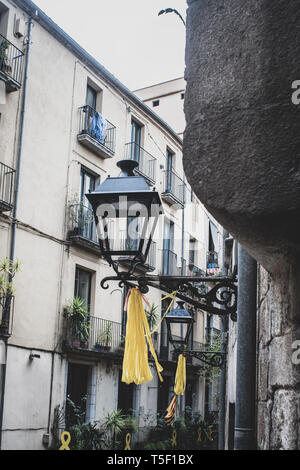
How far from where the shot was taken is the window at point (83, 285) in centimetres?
1786

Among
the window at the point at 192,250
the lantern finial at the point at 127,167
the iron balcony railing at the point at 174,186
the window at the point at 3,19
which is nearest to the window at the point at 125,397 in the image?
the iron balcony railing at the point at 174,186

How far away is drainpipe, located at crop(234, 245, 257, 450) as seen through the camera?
312 centimetres

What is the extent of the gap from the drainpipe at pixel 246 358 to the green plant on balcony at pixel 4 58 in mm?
12564

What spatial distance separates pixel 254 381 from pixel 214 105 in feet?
5.55

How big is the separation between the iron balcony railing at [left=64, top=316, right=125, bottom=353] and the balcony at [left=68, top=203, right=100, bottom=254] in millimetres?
2177

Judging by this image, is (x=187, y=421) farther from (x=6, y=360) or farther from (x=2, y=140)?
(x=2, y=140)

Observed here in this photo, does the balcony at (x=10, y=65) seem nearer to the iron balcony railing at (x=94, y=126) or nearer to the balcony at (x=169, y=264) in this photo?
the iron balcony railing at (x=94, y=126)

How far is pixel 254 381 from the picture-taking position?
127 inches

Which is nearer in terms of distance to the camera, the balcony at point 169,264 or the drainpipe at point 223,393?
the drainpipe at point 223,393

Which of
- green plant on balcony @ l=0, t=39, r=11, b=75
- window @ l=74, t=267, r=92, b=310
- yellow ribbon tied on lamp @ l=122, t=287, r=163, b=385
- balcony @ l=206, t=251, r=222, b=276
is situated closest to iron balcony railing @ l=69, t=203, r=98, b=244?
window @ l=74, t=267, r=92, b=310

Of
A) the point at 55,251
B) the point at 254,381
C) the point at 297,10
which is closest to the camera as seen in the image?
the point at 297,10

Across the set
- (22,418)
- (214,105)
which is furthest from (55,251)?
(214,105)

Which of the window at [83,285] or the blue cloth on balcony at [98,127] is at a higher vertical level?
the blue cloth on balcony at [98,127]

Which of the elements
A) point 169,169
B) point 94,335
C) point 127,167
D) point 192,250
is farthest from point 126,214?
point 192,250
